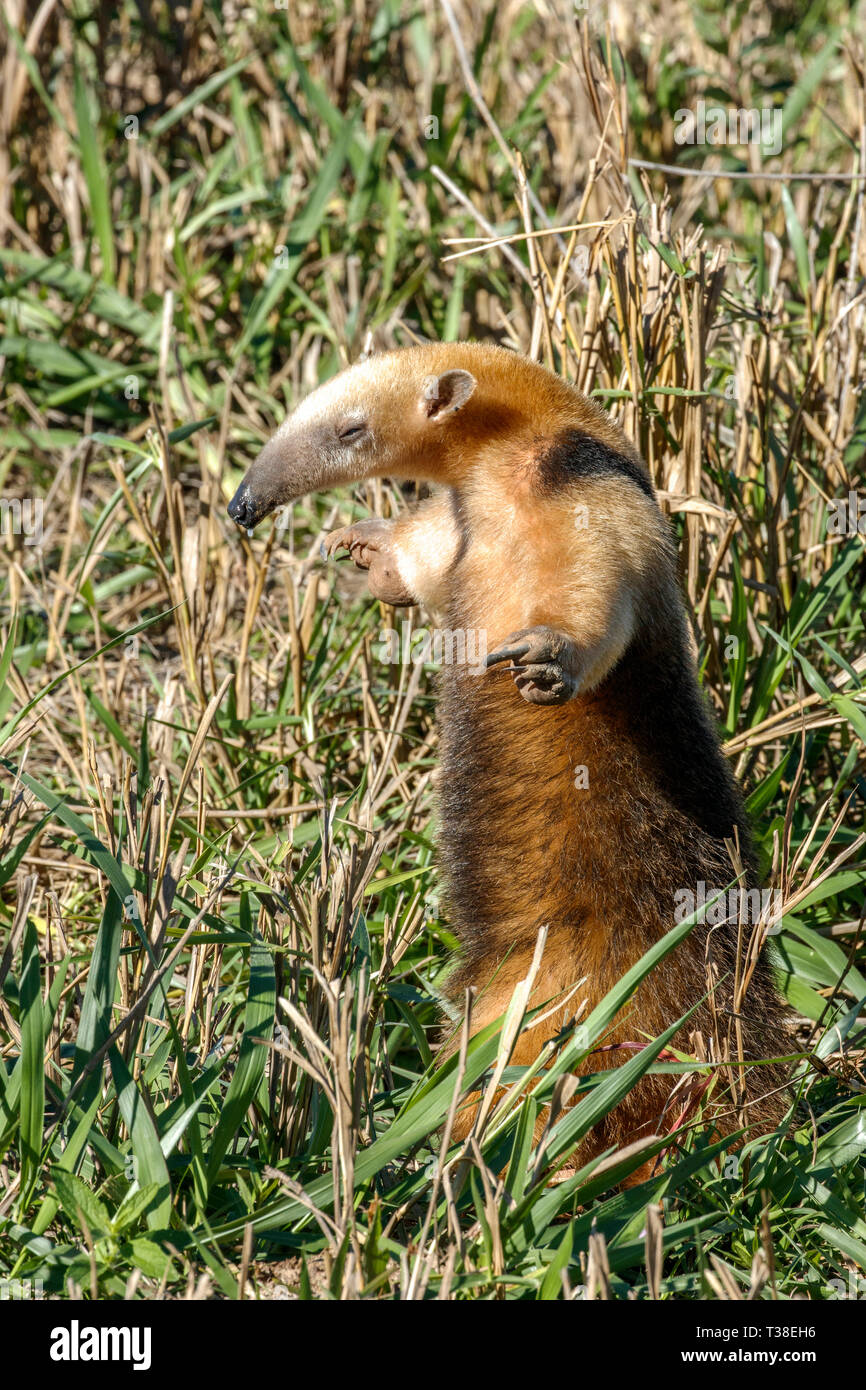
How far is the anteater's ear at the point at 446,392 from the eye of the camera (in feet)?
10.8

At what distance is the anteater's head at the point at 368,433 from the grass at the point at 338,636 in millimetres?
467

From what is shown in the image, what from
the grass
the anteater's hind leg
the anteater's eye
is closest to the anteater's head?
the anteater's eye

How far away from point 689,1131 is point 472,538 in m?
1.44

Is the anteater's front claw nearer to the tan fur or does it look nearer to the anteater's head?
the tan fur

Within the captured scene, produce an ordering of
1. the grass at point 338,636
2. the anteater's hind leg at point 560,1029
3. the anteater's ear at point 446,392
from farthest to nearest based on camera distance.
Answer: the anteater's ear at point 446,392
the anteater's hind leg at point 560,1029
the grass at point 338,636

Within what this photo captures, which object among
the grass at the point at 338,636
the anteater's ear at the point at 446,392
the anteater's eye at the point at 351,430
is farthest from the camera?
the anteater's eye at the point at 351,430

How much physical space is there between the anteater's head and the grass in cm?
47

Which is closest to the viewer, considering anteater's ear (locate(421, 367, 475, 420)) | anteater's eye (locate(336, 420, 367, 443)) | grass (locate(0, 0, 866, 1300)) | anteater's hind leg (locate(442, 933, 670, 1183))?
grass (locate(0, 0, 866, 1300))

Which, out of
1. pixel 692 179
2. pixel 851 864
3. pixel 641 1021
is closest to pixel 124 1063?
pixel 641 1021

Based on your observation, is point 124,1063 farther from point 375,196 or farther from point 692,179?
point 692,179

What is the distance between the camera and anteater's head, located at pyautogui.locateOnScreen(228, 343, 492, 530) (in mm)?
3371

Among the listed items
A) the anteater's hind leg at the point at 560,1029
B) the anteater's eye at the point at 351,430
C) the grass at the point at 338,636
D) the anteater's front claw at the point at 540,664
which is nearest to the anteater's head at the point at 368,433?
the anteater's eye at the point at 351,430

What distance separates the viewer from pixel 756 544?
454 cm

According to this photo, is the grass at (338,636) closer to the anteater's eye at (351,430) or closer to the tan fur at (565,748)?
the tan fur at (565,748)
